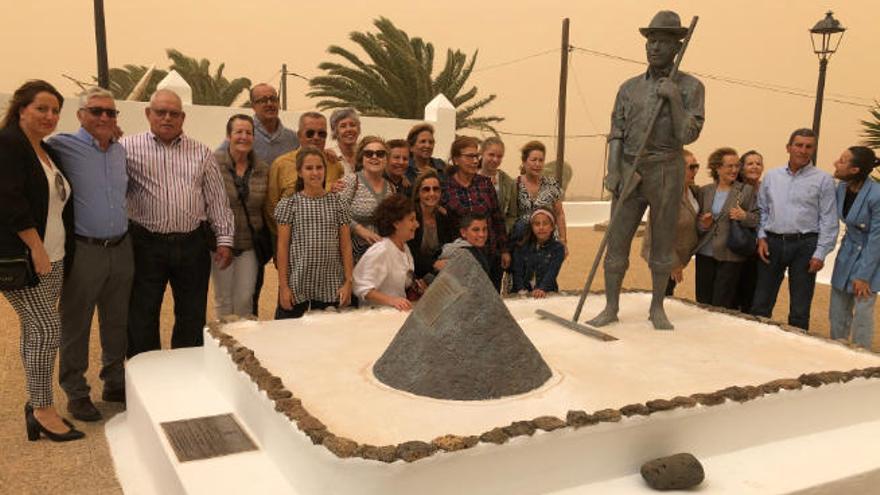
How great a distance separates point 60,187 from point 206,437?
168 cm

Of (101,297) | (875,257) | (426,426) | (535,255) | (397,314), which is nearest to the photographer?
(426,426)

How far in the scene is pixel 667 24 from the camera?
4.43 metres

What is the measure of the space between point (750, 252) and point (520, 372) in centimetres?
358

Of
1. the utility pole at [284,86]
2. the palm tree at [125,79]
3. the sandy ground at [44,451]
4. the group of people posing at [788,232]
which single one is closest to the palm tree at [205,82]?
the palm tree at [125,79]

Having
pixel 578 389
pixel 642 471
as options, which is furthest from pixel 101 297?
pixel 642 471

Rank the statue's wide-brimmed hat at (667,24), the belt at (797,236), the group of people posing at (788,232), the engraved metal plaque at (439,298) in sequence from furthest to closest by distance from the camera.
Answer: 1. the belt at (797,236)
2. the group of people posing at (788,232)
3. the statue's wide-brimmed hat at (667,24)
4. the engraved metal plaque at (439,298)

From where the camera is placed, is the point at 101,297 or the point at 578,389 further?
the point at 101,297

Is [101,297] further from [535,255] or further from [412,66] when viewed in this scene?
[412,66]

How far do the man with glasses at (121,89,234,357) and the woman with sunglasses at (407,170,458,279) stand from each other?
1.34 meters

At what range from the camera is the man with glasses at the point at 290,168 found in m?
5.10

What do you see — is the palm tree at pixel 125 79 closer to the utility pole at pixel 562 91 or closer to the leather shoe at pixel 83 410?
the utility pole at pixel 562 91

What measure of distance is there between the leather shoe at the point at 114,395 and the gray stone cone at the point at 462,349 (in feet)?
7.16

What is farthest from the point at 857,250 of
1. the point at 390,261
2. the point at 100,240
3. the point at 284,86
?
the point at 284,86

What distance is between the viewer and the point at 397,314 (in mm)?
4992
